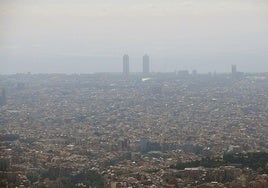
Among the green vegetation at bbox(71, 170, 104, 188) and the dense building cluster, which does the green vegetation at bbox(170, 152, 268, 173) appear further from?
the green vegetation at bbox(71, 170, 104, 188)

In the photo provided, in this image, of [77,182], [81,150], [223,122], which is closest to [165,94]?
[223,122]

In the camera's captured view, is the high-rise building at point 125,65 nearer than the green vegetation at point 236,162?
No

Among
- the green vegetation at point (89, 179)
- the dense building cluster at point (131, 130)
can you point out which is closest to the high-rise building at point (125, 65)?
the dense building cluster at point (131, 130)

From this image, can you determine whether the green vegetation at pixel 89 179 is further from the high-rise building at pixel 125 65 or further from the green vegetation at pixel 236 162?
the high-rise building at pixel 125 65

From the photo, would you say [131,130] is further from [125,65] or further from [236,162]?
[125,65]

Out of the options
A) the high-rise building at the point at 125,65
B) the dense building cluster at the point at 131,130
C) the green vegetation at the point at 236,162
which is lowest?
the dense building cluster at the point at 131,130

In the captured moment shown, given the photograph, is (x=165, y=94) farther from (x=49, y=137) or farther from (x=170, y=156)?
(x=170, y=156)

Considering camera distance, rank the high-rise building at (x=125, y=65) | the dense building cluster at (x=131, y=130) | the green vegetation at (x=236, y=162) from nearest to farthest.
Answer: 1. the dense building cluster at (x=131, y=130)
2. the green vegetation at (x=236, y=162)
3. the high-rise building at (x=125, y=65)

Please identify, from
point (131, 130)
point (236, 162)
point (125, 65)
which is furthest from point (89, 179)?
point (125, 65)
